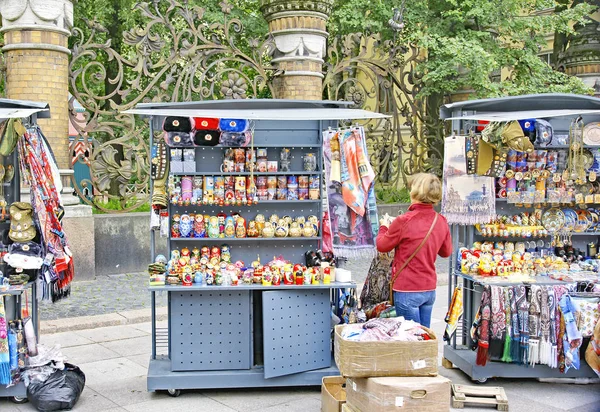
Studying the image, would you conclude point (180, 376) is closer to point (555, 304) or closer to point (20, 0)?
point (555, 304)

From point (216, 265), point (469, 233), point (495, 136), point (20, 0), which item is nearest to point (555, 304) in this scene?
point (469, 233)

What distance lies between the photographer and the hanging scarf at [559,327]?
6.25 meters

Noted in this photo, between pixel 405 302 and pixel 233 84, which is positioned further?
pixel 233 84

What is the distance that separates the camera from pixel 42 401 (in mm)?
5566

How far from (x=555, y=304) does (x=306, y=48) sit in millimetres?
7666

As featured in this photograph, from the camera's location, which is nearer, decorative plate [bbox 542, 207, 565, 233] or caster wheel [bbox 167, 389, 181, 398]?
caster wheel [bbox 167, 389, 181, 398]

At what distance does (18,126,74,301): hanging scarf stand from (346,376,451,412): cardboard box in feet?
10.3

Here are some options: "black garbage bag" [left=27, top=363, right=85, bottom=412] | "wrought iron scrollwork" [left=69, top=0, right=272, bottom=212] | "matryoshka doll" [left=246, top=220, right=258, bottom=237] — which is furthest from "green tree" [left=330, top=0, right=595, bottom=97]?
"black garbage bag" [left=27, top=363, right=85, bottom=412]

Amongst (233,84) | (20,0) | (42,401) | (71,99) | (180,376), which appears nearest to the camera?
(42,401)

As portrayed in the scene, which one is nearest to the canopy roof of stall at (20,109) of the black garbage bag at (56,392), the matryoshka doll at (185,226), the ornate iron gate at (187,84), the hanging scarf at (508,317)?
the matryoshka doll at (185,226)

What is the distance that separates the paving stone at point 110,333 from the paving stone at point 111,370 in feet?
2.95

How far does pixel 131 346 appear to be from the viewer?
771cm

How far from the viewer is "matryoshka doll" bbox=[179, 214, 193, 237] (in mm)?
6469

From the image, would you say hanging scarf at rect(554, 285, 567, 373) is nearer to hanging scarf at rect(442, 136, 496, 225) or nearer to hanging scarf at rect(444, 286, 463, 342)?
hanging scarf at rect(444, 286, 463, 342)
